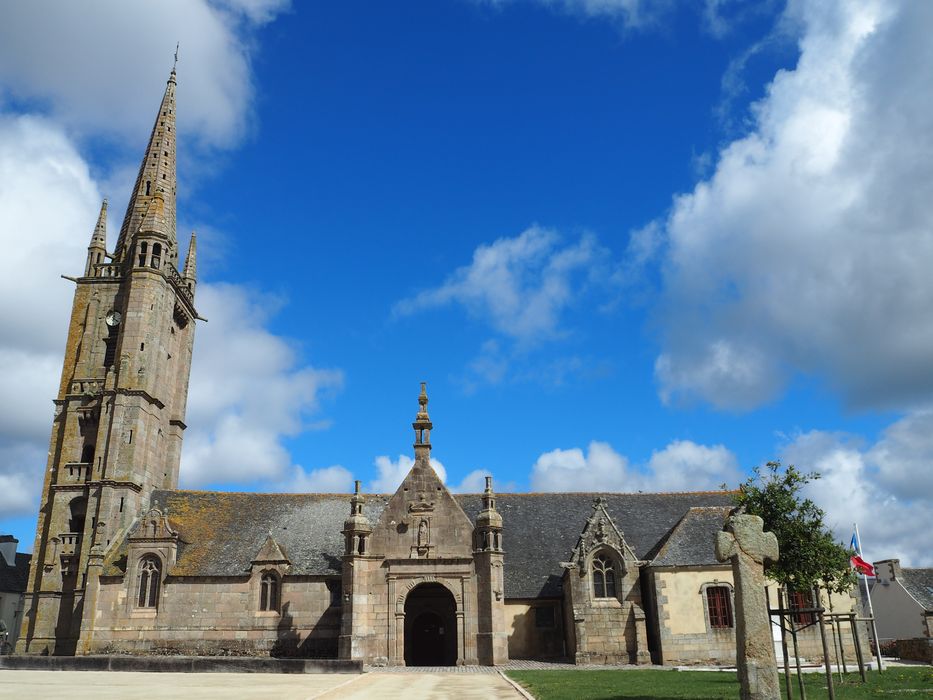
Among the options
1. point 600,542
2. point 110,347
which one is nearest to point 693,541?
point 600,542

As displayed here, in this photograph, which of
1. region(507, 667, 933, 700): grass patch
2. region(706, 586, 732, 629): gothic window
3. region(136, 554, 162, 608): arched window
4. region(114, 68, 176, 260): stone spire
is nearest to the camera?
region(507, 667, 933, 700): grass patch

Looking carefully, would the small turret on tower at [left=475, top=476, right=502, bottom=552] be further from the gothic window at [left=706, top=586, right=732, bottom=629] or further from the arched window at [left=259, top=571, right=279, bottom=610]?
the arched window at [left=259, top=571, right=279, bottom=610]

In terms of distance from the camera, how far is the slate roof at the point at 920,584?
45781mm

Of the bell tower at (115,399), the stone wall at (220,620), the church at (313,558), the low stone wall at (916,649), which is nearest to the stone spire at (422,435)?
the church at (313,558)

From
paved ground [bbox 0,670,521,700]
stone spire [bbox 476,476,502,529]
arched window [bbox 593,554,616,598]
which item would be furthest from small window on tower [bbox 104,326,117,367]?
arched window [bbox 593,554,616,598]

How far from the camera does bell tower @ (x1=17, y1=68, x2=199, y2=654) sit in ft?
125

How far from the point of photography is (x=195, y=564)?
119ft

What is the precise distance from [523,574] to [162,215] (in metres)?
32.0

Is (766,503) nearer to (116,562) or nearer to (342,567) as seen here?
(342,567)

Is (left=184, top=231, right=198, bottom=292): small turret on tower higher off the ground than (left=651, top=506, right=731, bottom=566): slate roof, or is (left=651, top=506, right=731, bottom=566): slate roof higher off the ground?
(left=184, top=231, right=198, bottom=292): small turret on tower

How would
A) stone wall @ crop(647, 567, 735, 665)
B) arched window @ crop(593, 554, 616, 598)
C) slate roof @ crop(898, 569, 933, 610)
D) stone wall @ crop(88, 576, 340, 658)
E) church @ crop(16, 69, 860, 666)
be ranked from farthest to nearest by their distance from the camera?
1. slate roof @ crop(898, 569, 933, 610)
2. stone wall @ crop(88, 576, 340, 658)
3. arched window @ crop(593, 554, 616, 598)
4. church @ crop(16, 69, 860, 666)
5. stone wall @ crop(647, 567, 735, 665)

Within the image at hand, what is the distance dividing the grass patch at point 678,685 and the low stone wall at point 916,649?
40.8 ft

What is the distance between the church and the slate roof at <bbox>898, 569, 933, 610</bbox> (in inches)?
692

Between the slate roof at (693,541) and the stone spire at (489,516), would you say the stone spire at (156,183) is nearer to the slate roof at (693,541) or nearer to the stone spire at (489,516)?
the stone spire at (489,516)
